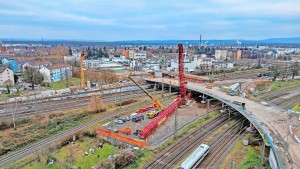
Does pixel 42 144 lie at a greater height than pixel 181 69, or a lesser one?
lesser

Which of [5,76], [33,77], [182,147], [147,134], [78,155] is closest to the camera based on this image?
[78,155]

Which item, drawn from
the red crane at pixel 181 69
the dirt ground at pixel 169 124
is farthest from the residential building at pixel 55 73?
the dirt ground at pixel 169 124

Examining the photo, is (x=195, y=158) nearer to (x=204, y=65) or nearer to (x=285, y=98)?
(x=285, y=98)

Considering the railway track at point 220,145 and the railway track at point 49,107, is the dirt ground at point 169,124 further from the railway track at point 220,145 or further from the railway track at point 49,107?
the railway track at point 49,107

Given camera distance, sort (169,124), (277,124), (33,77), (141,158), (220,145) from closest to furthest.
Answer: (141,158) < (220,145) < (277,124) < (169,124) < (33,77)

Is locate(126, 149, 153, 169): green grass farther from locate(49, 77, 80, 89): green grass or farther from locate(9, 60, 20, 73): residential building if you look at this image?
locate(9, 60, 20, 73): residential building

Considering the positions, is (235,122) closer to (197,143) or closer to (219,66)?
(197,143)

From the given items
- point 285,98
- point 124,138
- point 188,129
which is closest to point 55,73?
point 124,138

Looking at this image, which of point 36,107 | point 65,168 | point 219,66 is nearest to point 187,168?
point 65,168
